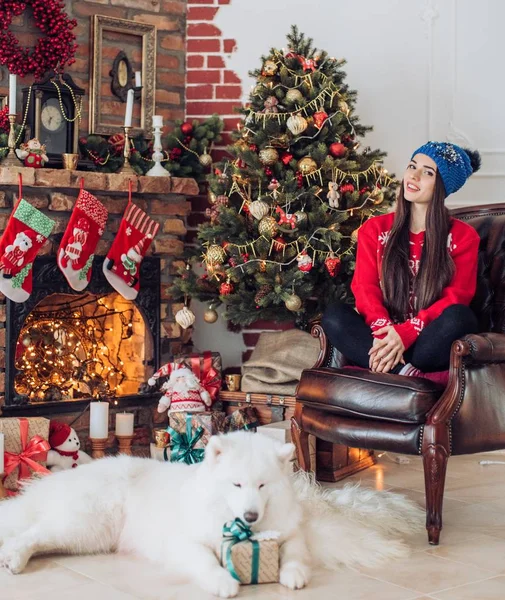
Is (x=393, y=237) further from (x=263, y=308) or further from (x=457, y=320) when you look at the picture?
(x=263, y=308)

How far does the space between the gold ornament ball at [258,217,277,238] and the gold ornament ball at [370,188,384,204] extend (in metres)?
0.49

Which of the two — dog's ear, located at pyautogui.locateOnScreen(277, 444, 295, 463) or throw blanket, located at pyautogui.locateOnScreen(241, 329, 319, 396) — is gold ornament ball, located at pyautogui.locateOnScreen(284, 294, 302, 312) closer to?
throw blanket, located at pyautogui.locateOnScreen(241, 329, 319, 396)

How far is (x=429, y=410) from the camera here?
114 inches

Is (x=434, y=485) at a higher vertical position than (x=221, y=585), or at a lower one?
higher

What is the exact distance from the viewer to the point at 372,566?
259cm

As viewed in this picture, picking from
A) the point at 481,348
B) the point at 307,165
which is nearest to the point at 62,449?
the point at 307,165

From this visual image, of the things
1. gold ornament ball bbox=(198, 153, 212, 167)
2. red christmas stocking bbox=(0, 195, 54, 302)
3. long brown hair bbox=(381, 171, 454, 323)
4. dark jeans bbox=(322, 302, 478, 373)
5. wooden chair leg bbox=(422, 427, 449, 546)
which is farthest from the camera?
gold ornament ball bbox=(198, 153, 212, 167)

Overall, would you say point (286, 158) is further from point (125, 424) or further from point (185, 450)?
point (185, 450)

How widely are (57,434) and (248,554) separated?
60.9 inches

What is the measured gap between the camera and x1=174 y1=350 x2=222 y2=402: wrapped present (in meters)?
4.33

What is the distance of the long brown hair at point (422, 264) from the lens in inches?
131

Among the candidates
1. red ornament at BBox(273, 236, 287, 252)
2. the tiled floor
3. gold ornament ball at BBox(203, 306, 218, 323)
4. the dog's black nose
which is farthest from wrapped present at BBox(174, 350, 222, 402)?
the dog's black nose

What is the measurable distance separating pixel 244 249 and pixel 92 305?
87 centimetres

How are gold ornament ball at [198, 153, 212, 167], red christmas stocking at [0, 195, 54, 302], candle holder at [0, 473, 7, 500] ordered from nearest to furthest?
candle holder at [0, 473, 7, 500] → red christmas stocking at [0, 195, 54, 302] → gold ornament ball at [198, 153, 212, 167]
